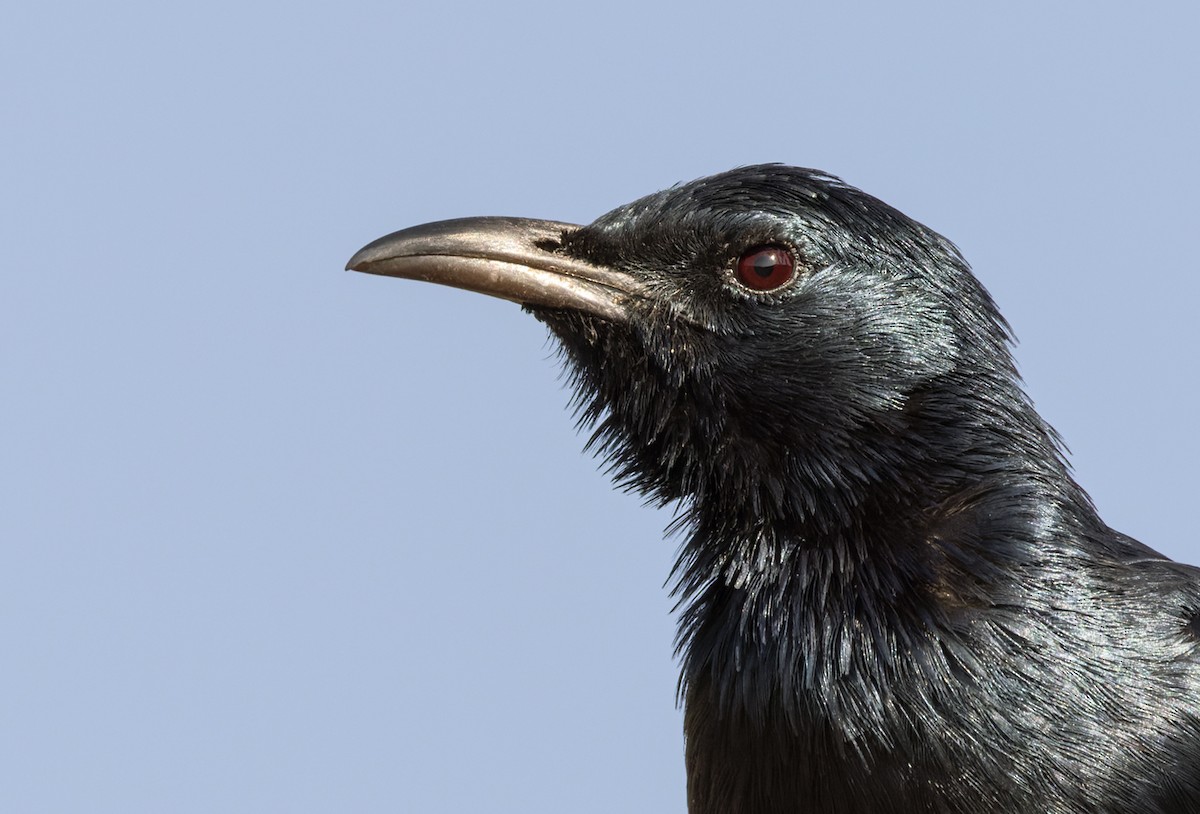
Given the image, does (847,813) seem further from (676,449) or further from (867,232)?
(867,232)

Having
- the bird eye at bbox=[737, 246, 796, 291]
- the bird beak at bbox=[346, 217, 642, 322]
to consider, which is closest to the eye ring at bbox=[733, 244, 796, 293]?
the bird eye at bbox=[737, 246, 796, 291]

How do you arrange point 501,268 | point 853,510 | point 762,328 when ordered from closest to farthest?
1. point 853,510
2. point 762,328
3. point 501,268

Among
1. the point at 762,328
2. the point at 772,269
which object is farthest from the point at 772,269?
the point at 762,328

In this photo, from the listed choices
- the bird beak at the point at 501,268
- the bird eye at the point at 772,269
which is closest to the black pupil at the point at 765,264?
the bird eye at the point at 772,269

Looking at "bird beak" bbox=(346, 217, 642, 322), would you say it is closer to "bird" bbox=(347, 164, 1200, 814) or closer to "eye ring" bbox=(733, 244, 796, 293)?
"bird" bbox=(347, 164, 1200, 814)

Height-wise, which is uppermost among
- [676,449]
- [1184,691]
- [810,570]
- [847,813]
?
[676,449]

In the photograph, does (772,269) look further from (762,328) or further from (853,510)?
(853,510)

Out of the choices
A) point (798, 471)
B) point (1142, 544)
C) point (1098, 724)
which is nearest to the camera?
point (1098, 724)

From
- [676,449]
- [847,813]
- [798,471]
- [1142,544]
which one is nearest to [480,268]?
[676,449]
